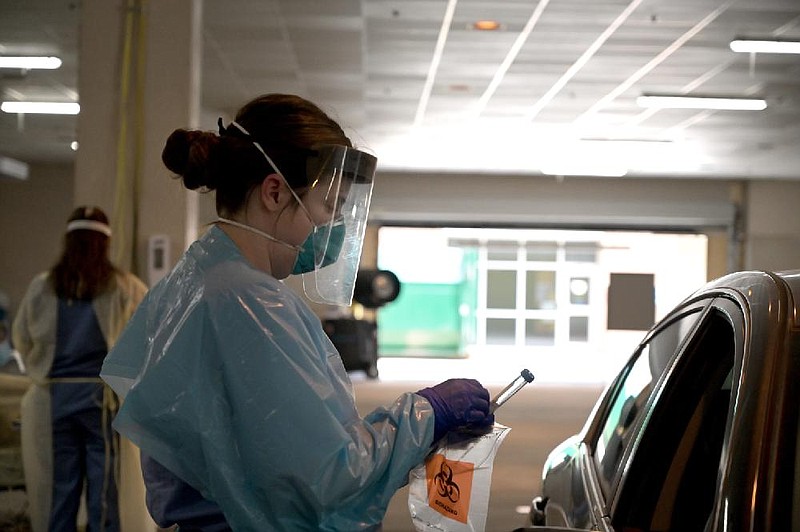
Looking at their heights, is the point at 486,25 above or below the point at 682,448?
above

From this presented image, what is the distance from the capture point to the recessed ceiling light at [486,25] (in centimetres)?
874

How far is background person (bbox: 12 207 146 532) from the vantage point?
4.58m

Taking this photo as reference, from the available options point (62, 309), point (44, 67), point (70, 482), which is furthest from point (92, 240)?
point (44, 67)

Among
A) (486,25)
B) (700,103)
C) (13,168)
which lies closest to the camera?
(13,168)

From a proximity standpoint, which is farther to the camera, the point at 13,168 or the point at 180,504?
the point at 13,168

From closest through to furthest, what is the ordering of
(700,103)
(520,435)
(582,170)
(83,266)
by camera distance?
(83,266)
(520,435)
(700,103)
(582,170)

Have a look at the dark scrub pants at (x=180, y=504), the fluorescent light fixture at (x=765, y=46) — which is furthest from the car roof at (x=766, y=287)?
the fluorescent light fixture at (x=765, y=46)

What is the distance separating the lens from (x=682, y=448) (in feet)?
6.80

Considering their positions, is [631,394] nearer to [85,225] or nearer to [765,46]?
[85,225]

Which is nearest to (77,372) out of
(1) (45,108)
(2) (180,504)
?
(1) (45,108)

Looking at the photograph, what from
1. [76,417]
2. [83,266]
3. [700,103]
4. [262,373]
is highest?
[700,103]

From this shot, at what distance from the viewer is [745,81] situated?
1101 centimetres

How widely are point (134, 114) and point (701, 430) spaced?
12.6 feet

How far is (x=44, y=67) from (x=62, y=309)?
3674 mm
